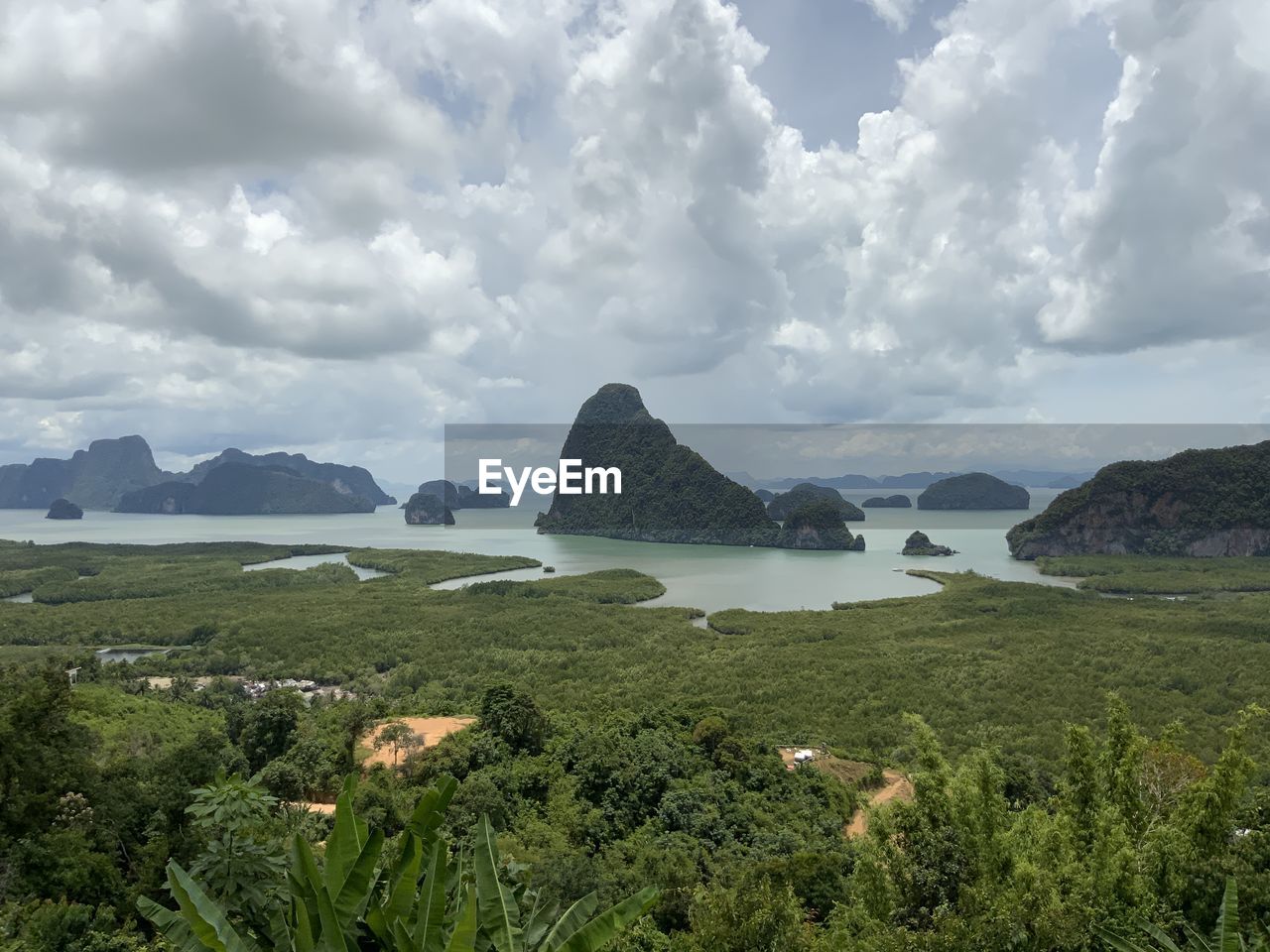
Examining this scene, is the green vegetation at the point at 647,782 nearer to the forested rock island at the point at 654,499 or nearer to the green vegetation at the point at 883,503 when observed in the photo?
the forested rock island at the point at 654,499

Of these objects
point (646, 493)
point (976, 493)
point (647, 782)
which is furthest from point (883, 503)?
point (647, 782)

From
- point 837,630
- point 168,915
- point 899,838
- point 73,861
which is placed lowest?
point 837,630

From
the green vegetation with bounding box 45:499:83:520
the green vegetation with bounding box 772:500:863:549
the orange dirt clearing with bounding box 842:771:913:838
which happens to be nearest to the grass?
the orange dirt clearing with bounding box 842:771:913:838

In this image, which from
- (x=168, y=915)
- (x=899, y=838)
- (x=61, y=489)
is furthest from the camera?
(x=61, y=489)

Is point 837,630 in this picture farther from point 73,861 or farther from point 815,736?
point 73,861

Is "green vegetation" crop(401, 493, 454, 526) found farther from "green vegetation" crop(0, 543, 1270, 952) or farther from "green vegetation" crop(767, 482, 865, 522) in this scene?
"green vegetation" crop(0, 543, 1270, 952)

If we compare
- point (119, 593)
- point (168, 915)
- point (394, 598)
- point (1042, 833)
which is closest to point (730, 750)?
point (1042, 833)
